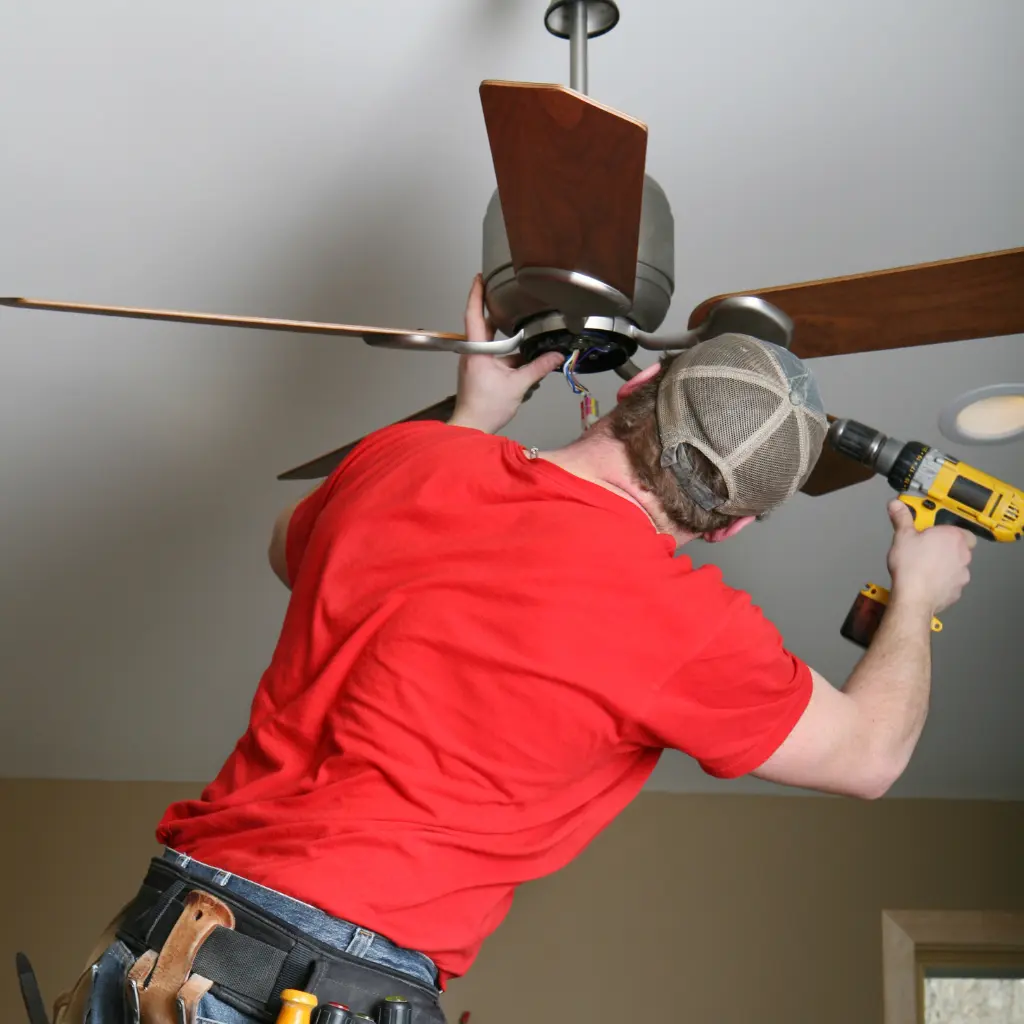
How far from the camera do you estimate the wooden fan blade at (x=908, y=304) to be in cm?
124

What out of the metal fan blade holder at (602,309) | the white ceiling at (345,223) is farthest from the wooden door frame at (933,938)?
the metal fan blade holder at (602,309)

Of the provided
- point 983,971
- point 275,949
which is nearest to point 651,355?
point 275,949

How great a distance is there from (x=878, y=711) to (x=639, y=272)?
567 millimetres

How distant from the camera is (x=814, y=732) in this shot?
4.10 ft

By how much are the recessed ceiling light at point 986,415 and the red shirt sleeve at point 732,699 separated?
444 mm

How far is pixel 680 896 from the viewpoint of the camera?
3217mm

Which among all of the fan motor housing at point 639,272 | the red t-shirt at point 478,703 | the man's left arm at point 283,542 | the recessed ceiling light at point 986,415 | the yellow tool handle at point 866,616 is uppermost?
the fan motor housing at point 639,272

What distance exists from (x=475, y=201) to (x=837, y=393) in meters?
0.84

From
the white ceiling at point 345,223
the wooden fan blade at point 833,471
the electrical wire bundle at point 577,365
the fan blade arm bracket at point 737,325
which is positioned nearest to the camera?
the fan blade arm bracket at point 737,325

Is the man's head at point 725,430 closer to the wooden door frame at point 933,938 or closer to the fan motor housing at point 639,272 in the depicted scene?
the fan motor housing at point 639,272

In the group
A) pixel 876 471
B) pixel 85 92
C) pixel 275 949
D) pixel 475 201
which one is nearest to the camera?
pixel 275 949

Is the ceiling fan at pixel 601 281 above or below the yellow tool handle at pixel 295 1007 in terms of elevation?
above

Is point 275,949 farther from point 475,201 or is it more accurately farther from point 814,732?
point 475,201

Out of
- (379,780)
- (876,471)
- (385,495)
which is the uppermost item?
(876,471)
